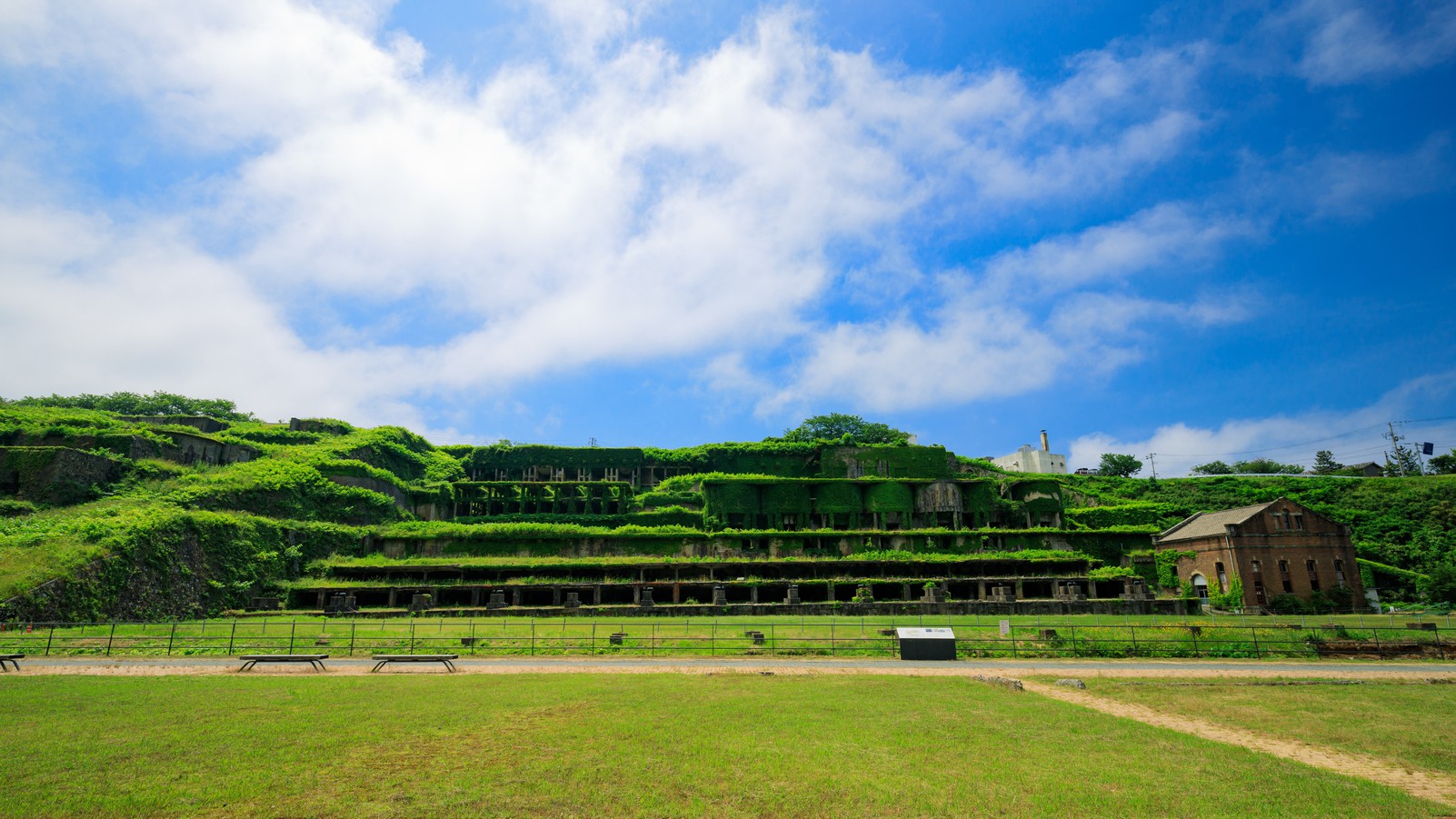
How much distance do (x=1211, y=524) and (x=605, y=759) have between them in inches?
2383

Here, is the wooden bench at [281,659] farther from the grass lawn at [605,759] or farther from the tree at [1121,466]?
the tree at [1121,466]

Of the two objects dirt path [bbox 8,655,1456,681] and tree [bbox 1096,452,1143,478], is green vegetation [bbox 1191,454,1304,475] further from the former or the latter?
dirt path [bbox 8,655,1456,681]

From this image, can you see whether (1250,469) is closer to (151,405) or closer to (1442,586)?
(1442,586)

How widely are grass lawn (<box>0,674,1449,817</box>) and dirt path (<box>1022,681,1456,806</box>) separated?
796mm

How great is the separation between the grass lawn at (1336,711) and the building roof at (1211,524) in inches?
1359

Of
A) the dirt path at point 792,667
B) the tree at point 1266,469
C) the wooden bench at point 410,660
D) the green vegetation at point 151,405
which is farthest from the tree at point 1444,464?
the green vegetation at point 151,405

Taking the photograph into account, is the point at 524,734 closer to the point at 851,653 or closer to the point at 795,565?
the point at 851,653

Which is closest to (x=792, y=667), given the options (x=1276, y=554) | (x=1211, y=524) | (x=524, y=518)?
(x=1211, y=524)

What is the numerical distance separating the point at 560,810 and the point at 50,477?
193 feet

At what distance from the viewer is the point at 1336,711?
810 inches

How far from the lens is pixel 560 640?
33.3 m

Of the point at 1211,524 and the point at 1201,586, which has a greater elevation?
the point at 1211,524

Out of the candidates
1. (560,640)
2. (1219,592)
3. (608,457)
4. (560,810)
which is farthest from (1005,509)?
(560,810)

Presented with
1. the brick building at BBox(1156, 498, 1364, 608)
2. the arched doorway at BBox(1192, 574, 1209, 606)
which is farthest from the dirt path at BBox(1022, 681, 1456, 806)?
the arched doorway at BBox(1192, 574, 1209, 606)
